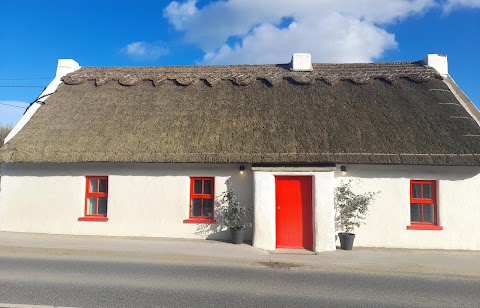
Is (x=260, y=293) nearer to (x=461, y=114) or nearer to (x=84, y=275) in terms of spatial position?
(x=84, y=275)

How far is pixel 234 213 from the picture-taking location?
11.0 m

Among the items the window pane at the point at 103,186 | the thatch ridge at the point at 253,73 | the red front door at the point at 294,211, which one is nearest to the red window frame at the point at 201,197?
the red front door at the point at 294,211

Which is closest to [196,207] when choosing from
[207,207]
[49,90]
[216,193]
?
[207,207]

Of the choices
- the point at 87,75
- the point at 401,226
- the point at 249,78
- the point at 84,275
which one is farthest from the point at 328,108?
the point at 87,75

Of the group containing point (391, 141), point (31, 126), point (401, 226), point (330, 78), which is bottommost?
point (401, 226)

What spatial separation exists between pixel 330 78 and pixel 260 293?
10.2 m

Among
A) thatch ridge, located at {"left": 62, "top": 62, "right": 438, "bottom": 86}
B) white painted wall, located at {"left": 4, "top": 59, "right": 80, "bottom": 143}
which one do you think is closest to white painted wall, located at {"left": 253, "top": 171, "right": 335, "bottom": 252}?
thatch ridge, located at {"left": 62, "top": 62, "right": 438, "bottom": 86}

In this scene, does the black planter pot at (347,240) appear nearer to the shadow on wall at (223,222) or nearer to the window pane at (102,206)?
the shadow on wall at (223,222)

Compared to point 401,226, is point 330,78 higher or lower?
higher

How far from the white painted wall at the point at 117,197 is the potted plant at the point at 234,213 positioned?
24 cm

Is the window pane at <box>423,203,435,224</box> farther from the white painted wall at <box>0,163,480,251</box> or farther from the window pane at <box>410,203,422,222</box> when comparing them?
the white painted wall at <box>0,163,480,251</box>

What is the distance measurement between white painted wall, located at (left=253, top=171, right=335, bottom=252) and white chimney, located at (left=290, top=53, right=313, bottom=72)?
21.4 feet

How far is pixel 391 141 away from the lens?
11.0 metres

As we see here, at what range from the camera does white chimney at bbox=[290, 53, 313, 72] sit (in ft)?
50.3
